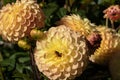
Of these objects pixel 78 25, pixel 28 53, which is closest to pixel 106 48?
pixel 78 25

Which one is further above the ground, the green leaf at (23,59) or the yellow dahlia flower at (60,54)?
the yellow dahlia flower at (60,54)

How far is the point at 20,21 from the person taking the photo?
3.42ft

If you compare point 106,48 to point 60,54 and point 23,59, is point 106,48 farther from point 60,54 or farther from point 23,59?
point 23,59

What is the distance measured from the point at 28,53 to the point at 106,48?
34 centimetres

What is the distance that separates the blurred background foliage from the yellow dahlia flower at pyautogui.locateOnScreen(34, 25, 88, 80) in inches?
6.1

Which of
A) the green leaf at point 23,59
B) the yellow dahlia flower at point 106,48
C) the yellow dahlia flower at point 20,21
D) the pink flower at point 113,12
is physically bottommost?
the green leaf at point 23,59

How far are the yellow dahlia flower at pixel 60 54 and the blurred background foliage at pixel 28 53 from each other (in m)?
0.16

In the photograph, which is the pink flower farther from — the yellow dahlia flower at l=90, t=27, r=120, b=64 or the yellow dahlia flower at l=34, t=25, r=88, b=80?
the yellow dahlia flower at l=34, t=25, r=88, b=80

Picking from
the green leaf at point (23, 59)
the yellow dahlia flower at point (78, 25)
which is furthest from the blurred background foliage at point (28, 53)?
the yellow dahlia flower at point (78, 25)

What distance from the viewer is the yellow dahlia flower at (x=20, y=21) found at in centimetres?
104

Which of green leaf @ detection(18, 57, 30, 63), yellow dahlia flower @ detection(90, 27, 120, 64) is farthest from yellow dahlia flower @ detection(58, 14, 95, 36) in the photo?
green leaf @ detection(18, 57, 30, 63)

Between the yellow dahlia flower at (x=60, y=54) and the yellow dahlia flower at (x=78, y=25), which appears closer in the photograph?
the yellow dahlia flower at (x=60, y=54)

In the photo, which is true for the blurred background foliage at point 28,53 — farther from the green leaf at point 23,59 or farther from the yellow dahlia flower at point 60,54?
the yellow dahlia flower at point 60,54

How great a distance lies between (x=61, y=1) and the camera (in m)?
2.02
